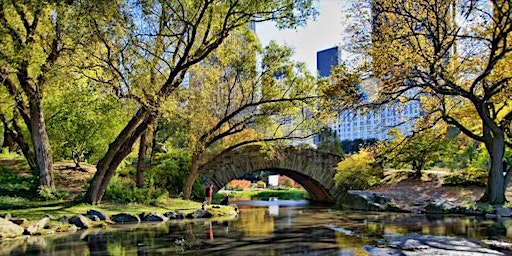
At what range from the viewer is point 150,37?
16.3m

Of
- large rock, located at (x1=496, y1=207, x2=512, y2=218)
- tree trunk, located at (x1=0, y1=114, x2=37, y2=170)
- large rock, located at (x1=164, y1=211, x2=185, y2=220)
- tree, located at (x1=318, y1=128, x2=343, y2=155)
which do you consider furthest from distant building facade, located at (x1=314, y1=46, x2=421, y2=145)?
tree, located at (x1=318, y1=128, x2=343, y2=155)

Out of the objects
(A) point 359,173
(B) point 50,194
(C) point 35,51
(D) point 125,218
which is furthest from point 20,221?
(A) point 359,173

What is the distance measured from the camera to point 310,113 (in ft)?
67.7

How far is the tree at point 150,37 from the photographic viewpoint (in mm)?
14680

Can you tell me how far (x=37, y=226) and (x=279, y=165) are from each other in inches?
625

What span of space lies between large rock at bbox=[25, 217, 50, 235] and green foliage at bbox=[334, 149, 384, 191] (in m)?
15.7

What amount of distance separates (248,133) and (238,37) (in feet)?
17.6

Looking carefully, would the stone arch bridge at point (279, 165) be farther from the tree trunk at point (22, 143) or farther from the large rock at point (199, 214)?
the tree trunk at point (22, 143)

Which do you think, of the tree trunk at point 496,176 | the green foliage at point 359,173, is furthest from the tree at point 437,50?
the green foliage at point 359,173

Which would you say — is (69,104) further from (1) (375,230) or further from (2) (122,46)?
(1) (375,230)

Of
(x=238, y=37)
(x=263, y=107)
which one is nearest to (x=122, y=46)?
(x=238, y=37)

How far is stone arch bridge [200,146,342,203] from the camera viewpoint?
25125mm

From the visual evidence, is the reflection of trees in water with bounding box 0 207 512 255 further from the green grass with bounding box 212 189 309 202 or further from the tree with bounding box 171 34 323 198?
the green grass with bounding box 212 189 309 202

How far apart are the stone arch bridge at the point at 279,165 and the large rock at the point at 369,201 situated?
12.8 ft
